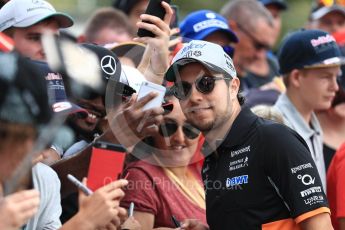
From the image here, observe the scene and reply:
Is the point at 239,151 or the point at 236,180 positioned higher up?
the point at 239,151

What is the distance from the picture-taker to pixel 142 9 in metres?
8.40

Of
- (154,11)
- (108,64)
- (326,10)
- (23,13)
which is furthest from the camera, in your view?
(326,10)

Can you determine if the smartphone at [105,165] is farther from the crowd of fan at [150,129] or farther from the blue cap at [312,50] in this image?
the blue cap at [312,50]

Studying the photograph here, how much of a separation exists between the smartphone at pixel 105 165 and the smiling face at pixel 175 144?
112 centimetres

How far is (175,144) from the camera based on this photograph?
17.5 ft

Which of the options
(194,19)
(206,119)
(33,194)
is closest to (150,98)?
(206,119)

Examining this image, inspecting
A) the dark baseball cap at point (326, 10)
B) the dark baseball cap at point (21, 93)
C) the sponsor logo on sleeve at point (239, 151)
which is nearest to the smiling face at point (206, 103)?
the sponsor logo on sleeve at point (239, 151)

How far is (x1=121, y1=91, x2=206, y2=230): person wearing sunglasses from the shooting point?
16.3ft

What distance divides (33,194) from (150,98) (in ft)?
4.58

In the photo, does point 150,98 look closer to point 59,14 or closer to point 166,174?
point 166,174

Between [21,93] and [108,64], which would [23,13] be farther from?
[21,93]

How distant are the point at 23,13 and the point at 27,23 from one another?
0.07 metres

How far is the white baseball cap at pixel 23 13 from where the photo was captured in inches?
221

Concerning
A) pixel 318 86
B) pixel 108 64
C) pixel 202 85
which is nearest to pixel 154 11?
pixel 108 64
